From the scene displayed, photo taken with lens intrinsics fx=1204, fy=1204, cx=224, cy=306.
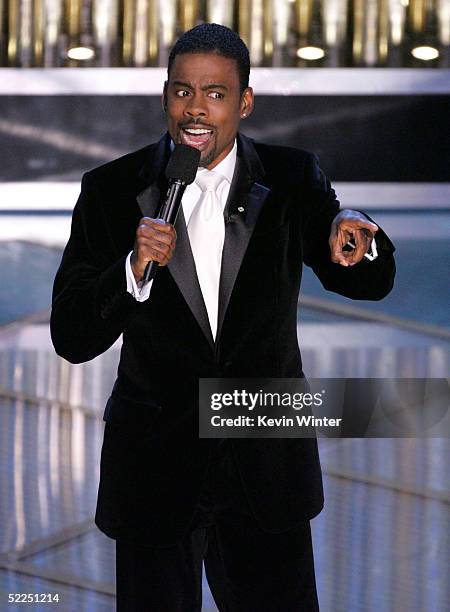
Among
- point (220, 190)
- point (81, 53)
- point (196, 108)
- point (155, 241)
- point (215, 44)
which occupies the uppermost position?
point (81, 53)

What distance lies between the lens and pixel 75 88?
2703 millimetres

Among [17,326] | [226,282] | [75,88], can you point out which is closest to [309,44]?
[75,88]

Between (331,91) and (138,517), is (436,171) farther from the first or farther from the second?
(138,517)

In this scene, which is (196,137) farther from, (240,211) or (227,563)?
(227,563)

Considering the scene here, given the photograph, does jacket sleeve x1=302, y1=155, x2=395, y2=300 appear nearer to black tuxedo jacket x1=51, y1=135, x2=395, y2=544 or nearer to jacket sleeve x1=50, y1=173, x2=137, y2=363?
black tuxedo jacket x1=51, y1=135, x2=395, y2=544

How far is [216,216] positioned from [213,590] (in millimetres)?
565

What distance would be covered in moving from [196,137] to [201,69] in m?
0.10

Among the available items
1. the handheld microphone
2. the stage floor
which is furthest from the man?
the stage floor

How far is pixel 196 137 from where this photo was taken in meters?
1.76

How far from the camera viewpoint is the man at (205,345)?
174 centimetres

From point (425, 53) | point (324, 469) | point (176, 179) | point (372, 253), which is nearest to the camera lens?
point (176, 179)

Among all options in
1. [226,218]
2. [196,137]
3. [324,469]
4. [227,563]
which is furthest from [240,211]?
[324,469]

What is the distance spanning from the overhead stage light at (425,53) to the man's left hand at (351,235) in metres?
1.22

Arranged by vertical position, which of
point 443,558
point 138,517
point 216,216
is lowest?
point 443,558
